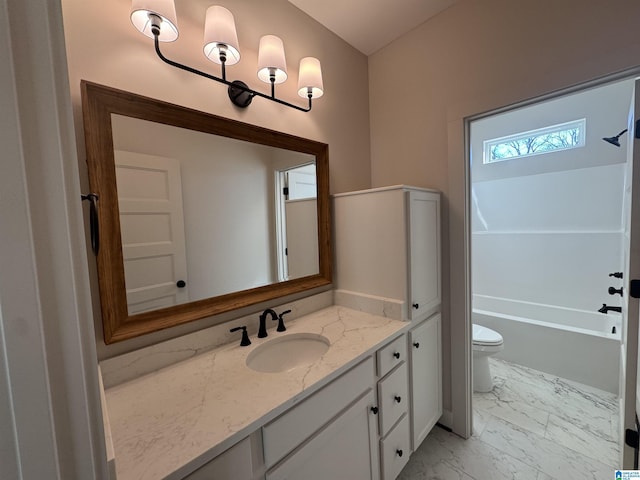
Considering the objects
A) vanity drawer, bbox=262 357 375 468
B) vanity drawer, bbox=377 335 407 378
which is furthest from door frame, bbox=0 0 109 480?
vanity drawer, bbox=377 335 407 378

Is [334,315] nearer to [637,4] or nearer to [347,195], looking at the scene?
[347,195]

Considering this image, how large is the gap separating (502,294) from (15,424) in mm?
3872

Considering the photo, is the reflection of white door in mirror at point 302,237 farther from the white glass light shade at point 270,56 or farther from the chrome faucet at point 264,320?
the white glass light shade at point 270,56

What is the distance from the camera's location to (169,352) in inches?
42.0

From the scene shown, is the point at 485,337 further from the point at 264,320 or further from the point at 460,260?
the point at 264,320

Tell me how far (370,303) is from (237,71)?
4.60ft

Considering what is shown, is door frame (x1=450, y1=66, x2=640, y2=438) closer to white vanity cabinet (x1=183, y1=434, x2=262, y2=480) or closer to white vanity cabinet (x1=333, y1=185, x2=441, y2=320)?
white vanity cabinet (x1=333, y1=185, x2=441, y2=320)

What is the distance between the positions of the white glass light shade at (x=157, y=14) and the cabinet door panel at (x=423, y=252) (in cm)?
124

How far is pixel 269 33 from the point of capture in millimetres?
1402

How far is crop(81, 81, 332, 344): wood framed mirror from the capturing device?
3.07 ft

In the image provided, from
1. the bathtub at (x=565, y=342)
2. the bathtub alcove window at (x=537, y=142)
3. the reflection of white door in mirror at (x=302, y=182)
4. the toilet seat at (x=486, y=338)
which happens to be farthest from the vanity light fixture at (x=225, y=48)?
the bathtub alcove window at (x=537, y=142)

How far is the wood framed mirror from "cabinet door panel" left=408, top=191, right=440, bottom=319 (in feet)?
1.91

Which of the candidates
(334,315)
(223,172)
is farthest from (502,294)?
(223,172)

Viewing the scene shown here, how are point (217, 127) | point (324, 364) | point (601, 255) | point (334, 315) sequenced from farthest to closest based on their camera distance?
point (601, 255) < point (334, 315) < point (217, 127) < point (324, 364)
